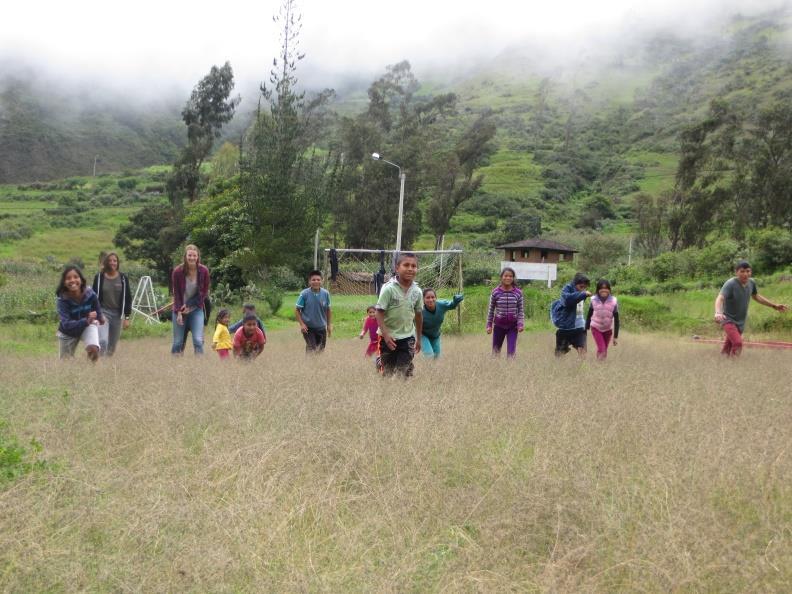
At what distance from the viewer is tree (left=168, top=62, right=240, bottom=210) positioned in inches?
2109

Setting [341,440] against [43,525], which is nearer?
[43,525]

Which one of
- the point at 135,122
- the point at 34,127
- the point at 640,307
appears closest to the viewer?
the point at 640,307

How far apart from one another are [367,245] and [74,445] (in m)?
47.7

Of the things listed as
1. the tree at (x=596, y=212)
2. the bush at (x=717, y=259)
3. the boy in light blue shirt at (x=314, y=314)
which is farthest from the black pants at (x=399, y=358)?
the tree at (x=596, y=212)

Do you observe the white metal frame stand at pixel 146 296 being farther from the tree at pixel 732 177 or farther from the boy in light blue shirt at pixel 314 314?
the tree at pixel 732 177

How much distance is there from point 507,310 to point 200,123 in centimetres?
4934

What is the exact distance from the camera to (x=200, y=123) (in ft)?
181

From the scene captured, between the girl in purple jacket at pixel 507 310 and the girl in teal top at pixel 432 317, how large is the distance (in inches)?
24.9

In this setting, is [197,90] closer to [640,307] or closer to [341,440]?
[640,307]

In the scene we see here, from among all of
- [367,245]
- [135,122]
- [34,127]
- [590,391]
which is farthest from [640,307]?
[135,122]

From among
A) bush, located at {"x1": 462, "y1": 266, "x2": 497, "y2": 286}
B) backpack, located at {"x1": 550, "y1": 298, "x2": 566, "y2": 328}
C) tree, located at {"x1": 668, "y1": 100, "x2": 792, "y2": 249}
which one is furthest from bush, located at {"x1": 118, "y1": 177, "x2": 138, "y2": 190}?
backpack, located at {"x1": 550, "y1": 298, "x2": 566, "y2": 328}

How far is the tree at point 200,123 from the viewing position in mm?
53562

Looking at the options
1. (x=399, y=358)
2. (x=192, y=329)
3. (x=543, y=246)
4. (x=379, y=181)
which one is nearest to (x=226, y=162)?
(x=379, y=181)

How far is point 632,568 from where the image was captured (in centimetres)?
299
